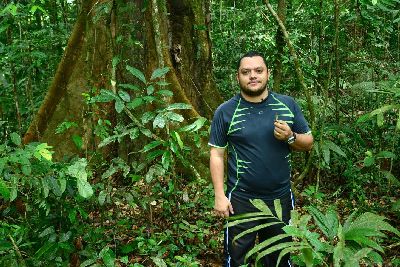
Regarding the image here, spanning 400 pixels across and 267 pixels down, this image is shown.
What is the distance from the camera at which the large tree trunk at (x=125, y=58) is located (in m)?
4.91

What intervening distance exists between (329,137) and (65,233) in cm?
379

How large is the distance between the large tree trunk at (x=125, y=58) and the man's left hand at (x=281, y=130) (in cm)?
210

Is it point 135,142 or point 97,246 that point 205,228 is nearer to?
point 97,246

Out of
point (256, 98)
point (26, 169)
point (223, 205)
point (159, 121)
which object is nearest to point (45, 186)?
point (26, 169)

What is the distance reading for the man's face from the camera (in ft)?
9.97

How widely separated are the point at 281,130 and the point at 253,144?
0.27m

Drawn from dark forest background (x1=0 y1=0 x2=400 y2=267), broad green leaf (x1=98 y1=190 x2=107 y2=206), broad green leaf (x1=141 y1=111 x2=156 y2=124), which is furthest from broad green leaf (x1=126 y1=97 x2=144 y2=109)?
broad green leaf (x1=98 y1=190 x2=107 y2=206)

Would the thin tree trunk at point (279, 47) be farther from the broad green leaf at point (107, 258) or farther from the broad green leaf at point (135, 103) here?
the broad green leaf at point (107, 258)

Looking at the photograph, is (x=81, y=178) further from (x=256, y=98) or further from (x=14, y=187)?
(x=256, y=98)

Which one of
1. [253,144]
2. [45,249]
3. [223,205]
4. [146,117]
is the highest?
[146,117]

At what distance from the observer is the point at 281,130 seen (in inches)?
114

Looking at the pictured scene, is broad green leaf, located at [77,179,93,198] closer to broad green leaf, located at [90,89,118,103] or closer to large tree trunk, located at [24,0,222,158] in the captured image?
broad green leaf, located at [90,89,118,103]

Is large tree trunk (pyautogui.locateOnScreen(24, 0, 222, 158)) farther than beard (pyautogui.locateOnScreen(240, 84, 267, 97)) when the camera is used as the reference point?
Yes

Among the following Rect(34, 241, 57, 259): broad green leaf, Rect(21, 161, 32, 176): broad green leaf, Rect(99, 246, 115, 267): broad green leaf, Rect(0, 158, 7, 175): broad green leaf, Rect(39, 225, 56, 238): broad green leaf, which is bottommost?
Rect(99, 246, 115, 267): broad green leaf
